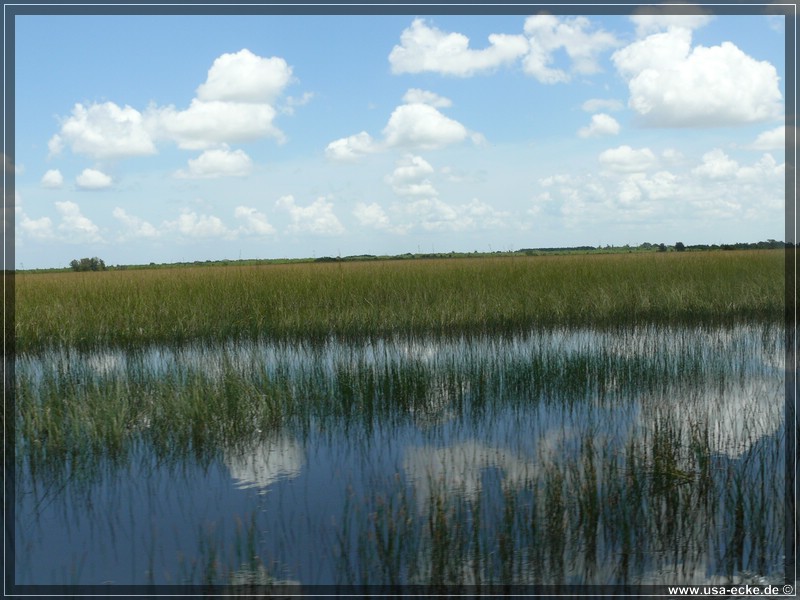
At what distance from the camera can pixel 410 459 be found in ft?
14.5

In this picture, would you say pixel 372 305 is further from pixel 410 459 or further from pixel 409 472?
pixel 409 472

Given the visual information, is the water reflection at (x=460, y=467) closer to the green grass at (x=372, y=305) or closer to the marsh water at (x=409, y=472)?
the marsh water at (x=409, y=472)

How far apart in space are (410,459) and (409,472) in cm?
27

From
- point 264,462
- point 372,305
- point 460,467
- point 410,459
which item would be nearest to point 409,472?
point 410,459

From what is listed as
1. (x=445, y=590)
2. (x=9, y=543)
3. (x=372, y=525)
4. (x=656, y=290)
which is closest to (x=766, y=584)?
(x=445, y=590)

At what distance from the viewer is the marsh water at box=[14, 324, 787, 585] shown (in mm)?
3039

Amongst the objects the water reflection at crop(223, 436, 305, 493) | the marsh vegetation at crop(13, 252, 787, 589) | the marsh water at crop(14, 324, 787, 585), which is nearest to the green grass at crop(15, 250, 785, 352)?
the marsh vegetation at crop(13, 252, 787, 589)

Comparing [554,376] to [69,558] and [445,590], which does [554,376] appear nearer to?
[445,590]

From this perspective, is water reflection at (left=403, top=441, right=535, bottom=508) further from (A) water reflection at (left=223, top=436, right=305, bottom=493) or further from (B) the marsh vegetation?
(A) water reflection at (left=223, top=436, right=305, bottom=493)

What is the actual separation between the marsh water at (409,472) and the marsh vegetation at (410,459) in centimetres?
2

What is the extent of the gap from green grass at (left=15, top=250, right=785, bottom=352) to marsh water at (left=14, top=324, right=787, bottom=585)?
3068 millimetres

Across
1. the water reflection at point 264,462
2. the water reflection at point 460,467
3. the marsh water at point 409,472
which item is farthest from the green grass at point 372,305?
the water reflection at point 460,467

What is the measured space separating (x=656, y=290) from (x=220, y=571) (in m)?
11.8

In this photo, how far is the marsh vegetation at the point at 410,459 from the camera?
3.06 meters
